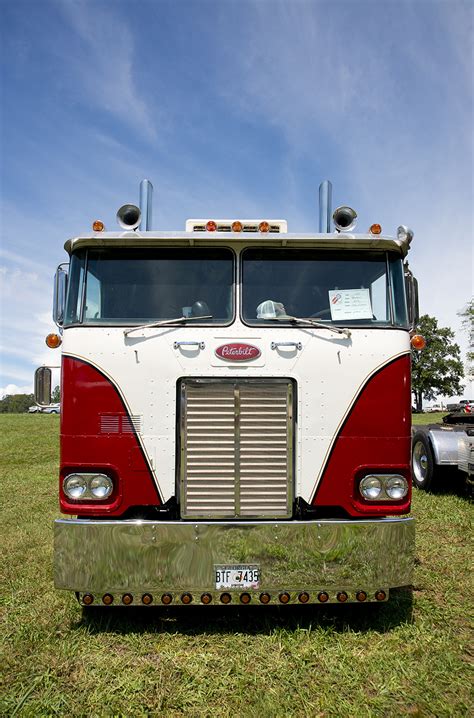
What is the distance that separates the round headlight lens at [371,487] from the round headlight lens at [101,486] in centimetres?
173

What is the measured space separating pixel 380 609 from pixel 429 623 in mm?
379

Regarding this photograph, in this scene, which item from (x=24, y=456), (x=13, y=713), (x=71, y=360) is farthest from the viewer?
(x=24, y=456)

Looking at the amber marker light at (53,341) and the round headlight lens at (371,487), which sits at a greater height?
the amber marker light at (53,341)

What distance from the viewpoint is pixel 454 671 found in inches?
126

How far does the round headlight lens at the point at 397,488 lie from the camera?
3.65m

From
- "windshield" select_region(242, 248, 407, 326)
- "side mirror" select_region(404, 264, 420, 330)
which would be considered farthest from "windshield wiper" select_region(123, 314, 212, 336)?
"side mirror" select_region(404, 264, 420, 330)

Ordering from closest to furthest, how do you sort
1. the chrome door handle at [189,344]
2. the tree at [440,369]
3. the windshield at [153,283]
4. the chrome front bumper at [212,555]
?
the chrome front bumper at [212,555]
the chrome door handle at [189,344]
the windshield at [153,283]
the tree at [440,369]

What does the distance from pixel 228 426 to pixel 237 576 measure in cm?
98

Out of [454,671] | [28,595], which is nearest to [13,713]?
[28,595]

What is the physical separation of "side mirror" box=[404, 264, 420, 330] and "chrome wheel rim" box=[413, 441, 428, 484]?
5627mm

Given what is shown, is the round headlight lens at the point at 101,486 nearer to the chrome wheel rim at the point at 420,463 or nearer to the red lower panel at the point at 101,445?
the red lower panel at the point at 101,445

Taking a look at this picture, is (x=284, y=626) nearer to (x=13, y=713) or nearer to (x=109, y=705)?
(x=109, y=705)

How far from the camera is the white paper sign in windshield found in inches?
153

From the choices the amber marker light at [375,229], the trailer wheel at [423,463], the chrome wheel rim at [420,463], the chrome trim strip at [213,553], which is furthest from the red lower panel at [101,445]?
the chrome wheel rim at [420,463]
